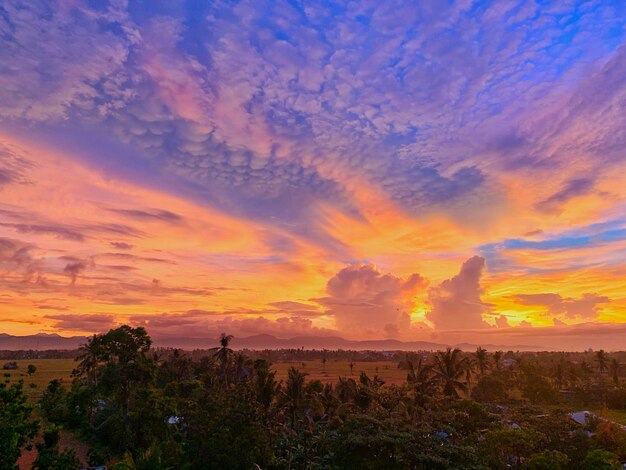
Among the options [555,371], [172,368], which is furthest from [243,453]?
[555,371]

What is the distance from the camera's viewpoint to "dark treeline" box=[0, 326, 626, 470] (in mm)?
30672

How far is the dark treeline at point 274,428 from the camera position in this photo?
3067 centimetres

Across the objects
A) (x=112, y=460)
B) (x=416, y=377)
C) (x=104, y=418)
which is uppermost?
(x=416, y=377)

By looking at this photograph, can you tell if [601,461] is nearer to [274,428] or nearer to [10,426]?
[274,428]

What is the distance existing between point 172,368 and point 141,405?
4089 cm

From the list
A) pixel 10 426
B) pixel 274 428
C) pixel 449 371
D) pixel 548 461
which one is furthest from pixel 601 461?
pixel 10 426

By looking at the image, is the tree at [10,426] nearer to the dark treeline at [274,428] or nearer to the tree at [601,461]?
the dark treeline at [274,428]

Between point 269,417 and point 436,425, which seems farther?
point 269,417

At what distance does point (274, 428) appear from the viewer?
191 feet

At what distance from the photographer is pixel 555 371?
130m

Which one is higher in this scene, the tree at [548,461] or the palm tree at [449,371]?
the palm tree at [449,371]

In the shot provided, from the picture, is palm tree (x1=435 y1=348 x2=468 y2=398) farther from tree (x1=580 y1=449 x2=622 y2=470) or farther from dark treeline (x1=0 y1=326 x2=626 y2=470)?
tree (x1=580 y1=449 x2=622 y2=470)

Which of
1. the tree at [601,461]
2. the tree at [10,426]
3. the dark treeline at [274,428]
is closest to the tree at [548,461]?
the dark treeline at [274,428]

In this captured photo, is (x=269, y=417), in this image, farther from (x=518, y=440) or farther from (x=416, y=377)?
(x=518, y=440)
